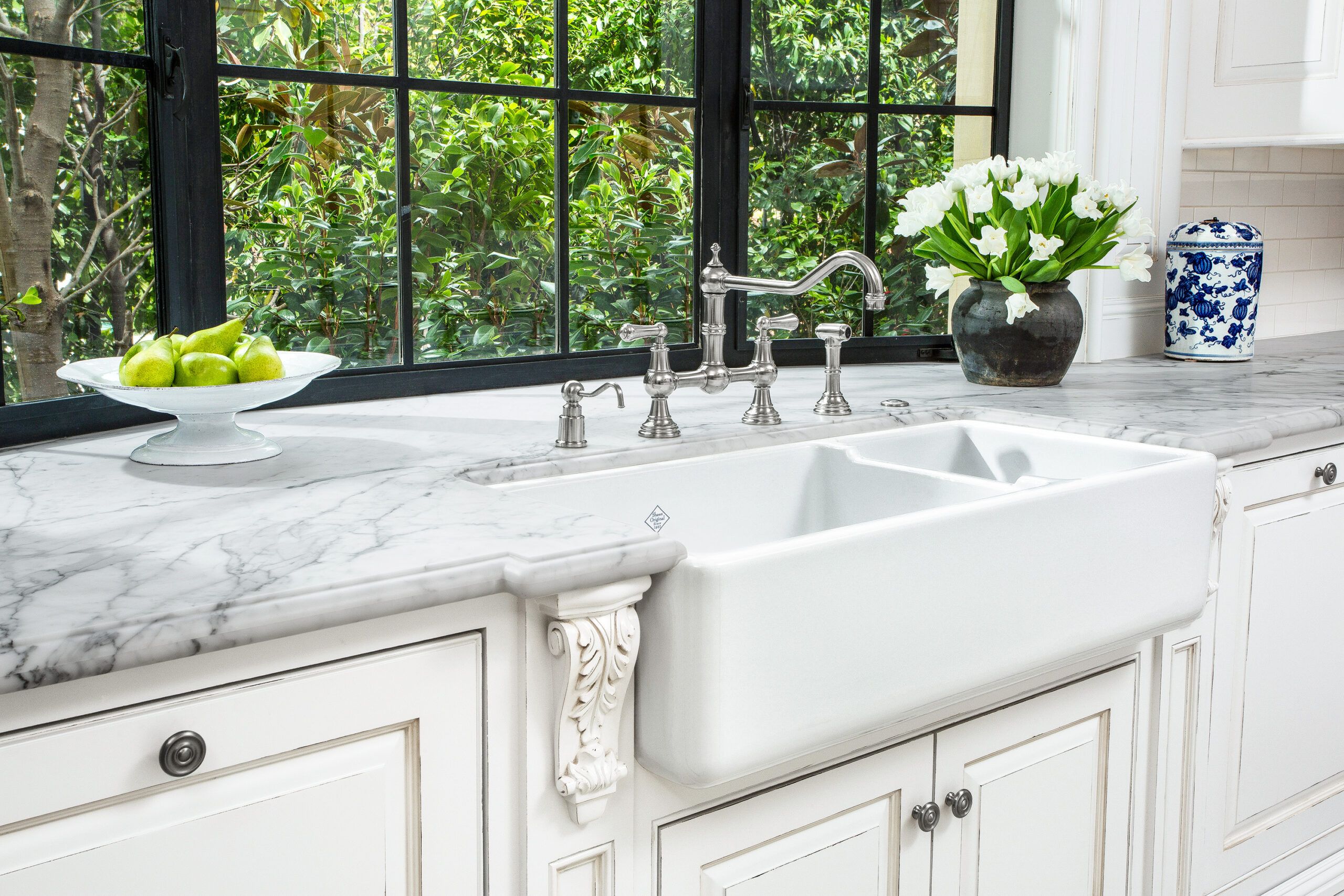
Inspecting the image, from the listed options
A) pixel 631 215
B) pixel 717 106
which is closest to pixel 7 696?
pixel 631 215

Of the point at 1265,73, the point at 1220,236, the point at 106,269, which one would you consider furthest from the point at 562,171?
the point at 1265,73

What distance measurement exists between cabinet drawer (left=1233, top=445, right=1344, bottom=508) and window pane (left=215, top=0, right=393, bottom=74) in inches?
60.2

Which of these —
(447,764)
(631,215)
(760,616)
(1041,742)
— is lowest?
(1041,742)

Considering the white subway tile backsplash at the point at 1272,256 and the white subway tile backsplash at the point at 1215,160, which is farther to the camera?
the white subway tile backsplash at the point at 1272,256

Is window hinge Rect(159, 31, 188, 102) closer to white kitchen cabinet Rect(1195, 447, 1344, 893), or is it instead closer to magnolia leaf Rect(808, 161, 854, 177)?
magnolia leaf Rect(808, 161, 854, 177)

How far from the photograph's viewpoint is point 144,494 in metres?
1.35

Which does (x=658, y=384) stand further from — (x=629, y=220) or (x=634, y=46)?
(x=634, y=46)

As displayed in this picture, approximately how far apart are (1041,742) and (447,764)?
863 mm

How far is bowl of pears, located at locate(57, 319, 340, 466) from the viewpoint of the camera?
145cm

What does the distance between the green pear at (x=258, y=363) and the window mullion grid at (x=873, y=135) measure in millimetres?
1304

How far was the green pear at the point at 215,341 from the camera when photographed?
4.92ft

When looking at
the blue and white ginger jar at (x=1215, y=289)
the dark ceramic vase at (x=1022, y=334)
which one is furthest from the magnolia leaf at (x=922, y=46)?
the blue and white ginger jar at (x=1215, y=289)

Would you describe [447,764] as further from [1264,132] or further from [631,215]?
[1264,132]

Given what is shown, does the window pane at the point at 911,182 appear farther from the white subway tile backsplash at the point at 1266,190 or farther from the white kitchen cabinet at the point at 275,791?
the white kitchen cabinet at the point at 275,791
